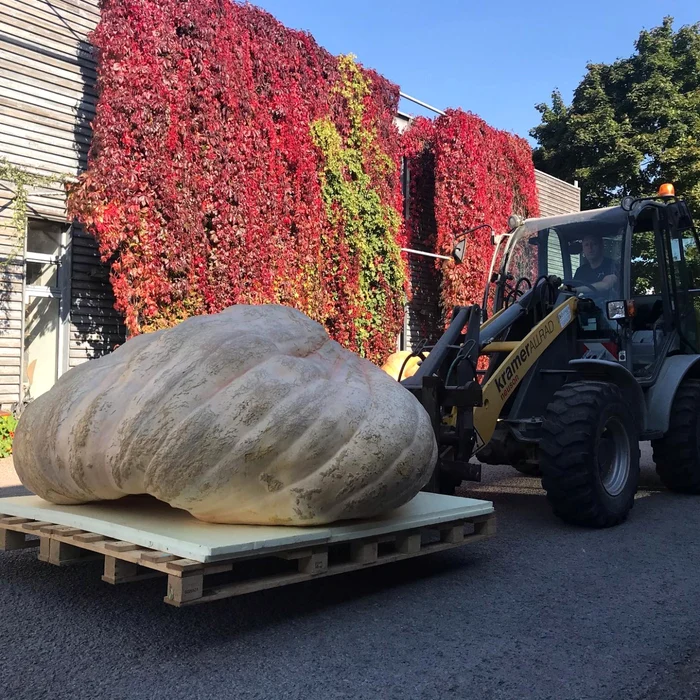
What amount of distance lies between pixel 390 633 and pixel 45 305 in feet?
26.6

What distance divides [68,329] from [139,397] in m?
6.99

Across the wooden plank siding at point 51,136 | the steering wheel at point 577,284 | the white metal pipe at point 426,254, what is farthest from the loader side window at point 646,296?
the white metal pipe at point 426,254

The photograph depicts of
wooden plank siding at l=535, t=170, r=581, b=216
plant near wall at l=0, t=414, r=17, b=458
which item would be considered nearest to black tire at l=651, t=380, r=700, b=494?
plant near wall at l=0, t=414, r=17, b=458

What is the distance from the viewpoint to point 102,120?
9.53m

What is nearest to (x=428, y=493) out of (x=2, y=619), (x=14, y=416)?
(x=2, y=619)

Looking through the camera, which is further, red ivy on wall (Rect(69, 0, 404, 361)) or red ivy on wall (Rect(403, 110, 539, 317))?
red ivy on wall (Rect(403, 110, 539, 317))

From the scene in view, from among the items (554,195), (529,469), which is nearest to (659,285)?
(529,469)

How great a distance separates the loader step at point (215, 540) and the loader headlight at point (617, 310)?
8.49ft

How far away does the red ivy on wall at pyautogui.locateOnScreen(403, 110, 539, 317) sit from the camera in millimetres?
14961

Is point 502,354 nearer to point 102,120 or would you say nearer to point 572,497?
point 572,497

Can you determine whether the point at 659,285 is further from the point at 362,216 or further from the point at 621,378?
the point at 362,216

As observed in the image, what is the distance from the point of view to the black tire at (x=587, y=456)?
5.26 metres

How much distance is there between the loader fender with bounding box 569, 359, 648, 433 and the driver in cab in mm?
908

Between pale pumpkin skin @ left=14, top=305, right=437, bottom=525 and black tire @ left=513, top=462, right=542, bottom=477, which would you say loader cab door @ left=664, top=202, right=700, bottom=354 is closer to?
black tire @ left=513, top=462, right=542, bottom=477
